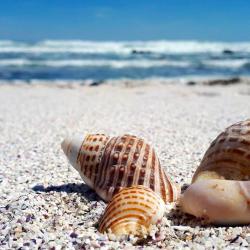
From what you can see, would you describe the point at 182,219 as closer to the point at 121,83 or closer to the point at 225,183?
the point at 225,183

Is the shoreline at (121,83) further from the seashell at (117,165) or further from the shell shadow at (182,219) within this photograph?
the shell shadow at (182,219)

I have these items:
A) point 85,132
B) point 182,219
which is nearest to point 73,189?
point 182,219

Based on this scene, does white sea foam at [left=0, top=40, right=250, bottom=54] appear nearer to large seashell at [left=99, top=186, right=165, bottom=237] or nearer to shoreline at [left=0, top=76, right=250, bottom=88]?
shoreline at [left=0, top=76, right=250, bottom=88]

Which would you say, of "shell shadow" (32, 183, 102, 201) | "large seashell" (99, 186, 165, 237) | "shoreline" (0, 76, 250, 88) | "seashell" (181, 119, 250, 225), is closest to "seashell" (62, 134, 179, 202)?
"shell shadow" (32, 183, 102, 201)

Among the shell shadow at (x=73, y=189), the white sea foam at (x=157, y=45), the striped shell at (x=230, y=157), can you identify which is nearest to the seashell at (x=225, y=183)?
the striped shell at (x=230, y=157)

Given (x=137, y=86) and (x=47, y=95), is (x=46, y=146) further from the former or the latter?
(x=137, y=86)

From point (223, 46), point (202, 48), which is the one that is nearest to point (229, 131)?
point (202, 48)
